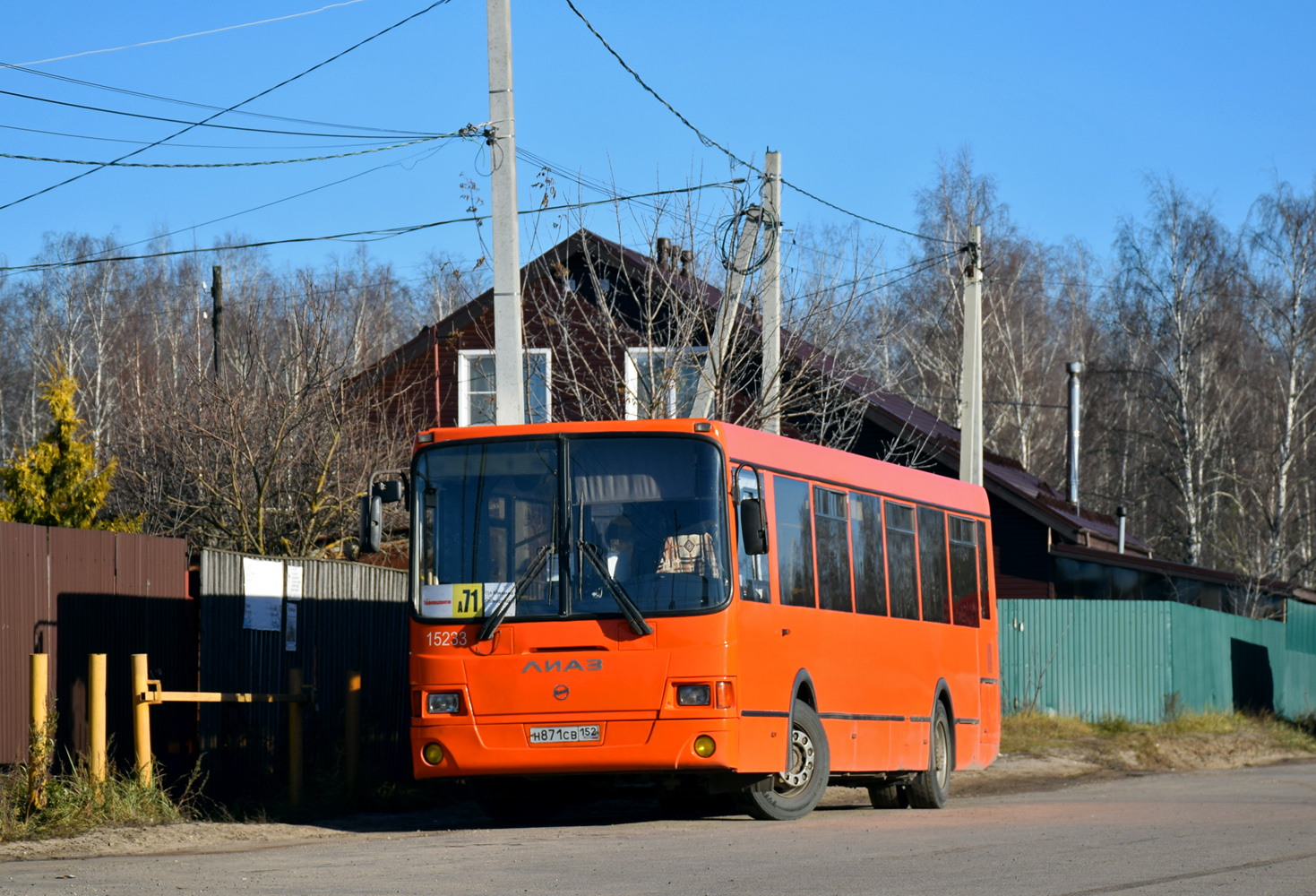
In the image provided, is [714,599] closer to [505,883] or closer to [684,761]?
[684,761]

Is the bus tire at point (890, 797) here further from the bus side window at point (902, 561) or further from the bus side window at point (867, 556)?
the bus side window at point (867, 556)

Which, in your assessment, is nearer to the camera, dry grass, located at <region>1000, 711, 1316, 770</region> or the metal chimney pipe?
dry grass, located at <region>1000, 711, 1316, 770</region>

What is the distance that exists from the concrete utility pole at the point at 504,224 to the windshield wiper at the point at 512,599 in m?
3.71

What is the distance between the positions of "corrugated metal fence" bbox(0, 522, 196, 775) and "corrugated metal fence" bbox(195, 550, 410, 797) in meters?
0.24

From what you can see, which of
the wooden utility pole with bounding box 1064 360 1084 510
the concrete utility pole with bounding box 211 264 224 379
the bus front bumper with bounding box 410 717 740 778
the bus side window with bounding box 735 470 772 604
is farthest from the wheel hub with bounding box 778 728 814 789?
the wooden utility pole with bounding box 1064 360 1084 510

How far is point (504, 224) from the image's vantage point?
1593cm

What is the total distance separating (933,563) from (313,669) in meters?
5.54

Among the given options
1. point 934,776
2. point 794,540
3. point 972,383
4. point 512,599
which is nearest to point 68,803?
point 512,599

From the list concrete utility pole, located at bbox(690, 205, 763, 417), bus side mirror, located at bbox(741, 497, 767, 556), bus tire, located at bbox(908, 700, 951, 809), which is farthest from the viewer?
concrete utility pole, located at bbox(690, 205, 763, 417)

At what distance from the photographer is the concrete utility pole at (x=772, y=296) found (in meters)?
19.9

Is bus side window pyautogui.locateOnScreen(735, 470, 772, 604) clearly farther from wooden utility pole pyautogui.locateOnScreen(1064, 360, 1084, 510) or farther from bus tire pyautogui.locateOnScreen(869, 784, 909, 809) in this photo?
wooden utility pole pyautogui.locateOnScreen(1064, 360, 1084, 510)

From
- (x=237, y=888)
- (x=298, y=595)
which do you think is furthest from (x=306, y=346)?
(x=237, y=888)

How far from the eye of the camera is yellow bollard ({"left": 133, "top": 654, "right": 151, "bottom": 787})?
38.4ft

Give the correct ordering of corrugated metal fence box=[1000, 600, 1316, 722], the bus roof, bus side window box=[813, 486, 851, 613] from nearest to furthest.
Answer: the bus roof, bus side window box=[813, 486, 851, 613], corrugated metal fence box=[1000, 600, 1316, 722]
